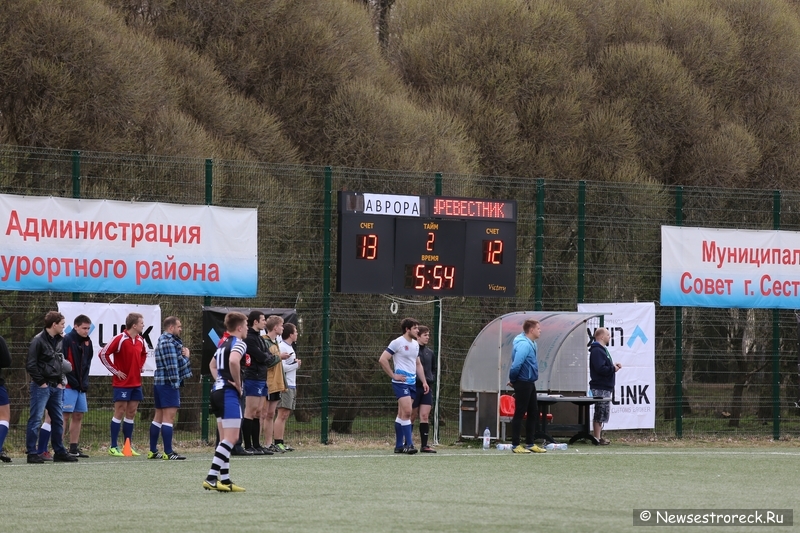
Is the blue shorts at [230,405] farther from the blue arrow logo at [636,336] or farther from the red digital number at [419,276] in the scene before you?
the blue arrow logo at [636,336]

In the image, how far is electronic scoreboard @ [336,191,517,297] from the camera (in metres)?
19.0

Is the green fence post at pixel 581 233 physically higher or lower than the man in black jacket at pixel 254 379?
higher

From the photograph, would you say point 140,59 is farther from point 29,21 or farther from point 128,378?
point 128,378

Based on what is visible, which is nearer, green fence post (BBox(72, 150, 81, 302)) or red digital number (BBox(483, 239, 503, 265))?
green fence post (BBox(72, 150, 81, 302))

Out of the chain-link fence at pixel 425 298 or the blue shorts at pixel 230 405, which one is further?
the chain-link fence at pixel 425 298

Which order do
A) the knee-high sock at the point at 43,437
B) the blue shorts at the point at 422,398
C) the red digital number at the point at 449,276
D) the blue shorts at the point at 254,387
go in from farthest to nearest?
the red digital number at the point at 449,276
the blue shorts at the point at 422,398
the blue shorts at the point at 254,387
the knee-high sock at the point at 43,437

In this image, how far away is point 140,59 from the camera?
21.8 m

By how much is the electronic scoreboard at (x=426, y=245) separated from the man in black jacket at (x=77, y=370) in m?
4.04

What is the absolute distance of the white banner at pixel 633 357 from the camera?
21.3 metres

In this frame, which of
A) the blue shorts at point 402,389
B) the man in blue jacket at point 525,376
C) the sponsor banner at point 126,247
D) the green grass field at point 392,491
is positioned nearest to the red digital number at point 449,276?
the man in blue jacket at point 525,376

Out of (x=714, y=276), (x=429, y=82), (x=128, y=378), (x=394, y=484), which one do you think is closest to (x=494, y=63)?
(x=429, y=82)

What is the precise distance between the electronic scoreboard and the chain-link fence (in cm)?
126

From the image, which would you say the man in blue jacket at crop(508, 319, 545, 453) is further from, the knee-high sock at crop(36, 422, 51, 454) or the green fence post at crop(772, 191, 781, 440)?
the green fence post at crop(772, 191, 781, 440)

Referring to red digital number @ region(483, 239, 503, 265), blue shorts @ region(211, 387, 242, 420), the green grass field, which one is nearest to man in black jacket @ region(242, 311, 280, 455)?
the green grass field
